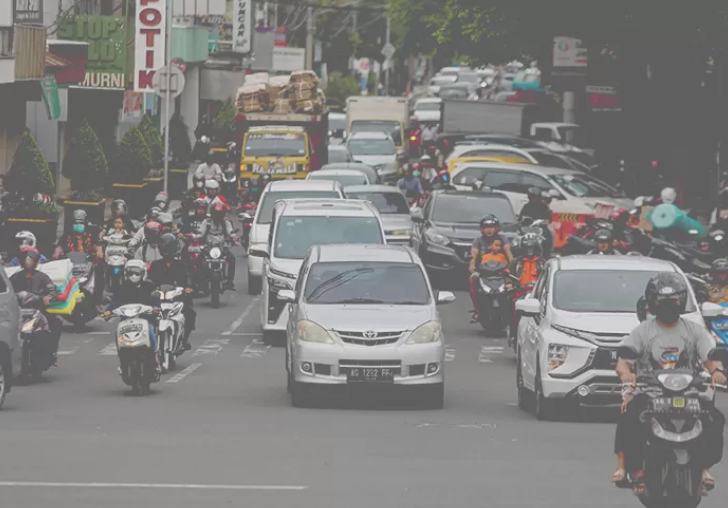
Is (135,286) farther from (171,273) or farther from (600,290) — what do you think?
(600,290)

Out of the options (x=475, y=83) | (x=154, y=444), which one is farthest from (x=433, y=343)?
(x=475, y=83)

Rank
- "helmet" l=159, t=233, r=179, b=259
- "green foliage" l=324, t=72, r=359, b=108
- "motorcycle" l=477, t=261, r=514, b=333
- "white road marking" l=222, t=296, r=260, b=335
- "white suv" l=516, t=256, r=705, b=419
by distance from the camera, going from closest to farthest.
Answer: "white suv" l=516, t=256, r=705, b=419 → "helmet" l=159, t=233, r=179, b=259 → "motorcycle" l=477, t=261, r=514, b=333 → "white road marking" l=222, t=296, r=260, b=335 → "green foliage" l=324, t=72, r=359, b=108

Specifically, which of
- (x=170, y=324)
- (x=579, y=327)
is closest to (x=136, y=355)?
(x=170, y=324)

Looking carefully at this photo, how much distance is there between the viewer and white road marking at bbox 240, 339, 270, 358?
78.0 feet

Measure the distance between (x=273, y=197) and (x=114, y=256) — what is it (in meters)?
5.88

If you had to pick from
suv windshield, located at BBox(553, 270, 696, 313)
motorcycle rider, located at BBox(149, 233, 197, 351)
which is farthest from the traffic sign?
suv windshield, located at BBox(553, 270, 696, 313)

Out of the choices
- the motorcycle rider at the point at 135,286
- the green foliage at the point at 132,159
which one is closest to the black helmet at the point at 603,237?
the motorcycle rider at the point at 135,286

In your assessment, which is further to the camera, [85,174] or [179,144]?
[179,144]

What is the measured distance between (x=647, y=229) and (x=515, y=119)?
120 feet

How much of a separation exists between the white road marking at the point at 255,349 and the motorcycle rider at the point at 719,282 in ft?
19.2

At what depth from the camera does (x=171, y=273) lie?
78.1 ft

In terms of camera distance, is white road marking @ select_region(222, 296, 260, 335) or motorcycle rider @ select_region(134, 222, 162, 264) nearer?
motorcycle rider @ select_region(134, 222, 162, 264)

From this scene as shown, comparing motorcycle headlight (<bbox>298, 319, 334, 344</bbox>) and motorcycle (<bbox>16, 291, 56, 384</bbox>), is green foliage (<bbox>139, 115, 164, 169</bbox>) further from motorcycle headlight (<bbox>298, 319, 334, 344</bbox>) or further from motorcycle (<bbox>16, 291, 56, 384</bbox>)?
motorcycle headlight (<bbox>298, 319, 334, 344</bbox>)

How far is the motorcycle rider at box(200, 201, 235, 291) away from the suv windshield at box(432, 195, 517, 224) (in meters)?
3.86
